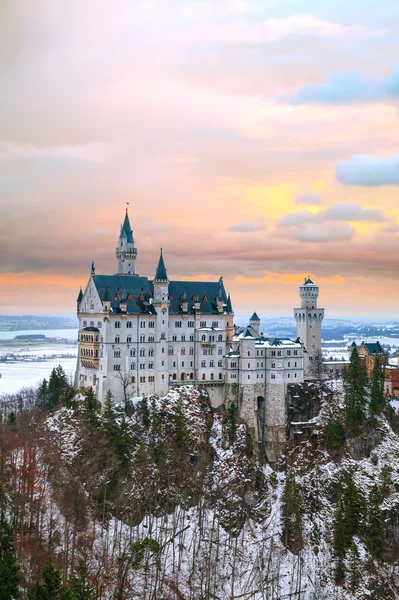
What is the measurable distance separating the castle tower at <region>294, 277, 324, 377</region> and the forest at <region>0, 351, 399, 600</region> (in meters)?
8.54

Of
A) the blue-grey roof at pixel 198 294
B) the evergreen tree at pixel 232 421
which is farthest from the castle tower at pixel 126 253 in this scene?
the evergreen tree at pixel 232 421

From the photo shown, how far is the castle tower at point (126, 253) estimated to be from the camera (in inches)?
4407

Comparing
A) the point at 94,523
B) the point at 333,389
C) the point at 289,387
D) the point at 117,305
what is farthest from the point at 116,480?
the point at 333,389

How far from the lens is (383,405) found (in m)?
105

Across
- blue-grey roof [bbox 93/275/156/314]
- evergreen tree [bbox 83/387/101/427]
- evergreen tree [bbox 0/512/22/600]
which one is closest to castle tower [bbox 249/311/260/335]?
blue-grey roof [bbox 93/275/156/314]

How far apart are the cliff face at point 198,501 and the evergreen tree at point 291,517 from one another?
21 centimetres

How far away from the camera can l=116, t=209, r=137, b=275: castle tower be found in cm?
11194

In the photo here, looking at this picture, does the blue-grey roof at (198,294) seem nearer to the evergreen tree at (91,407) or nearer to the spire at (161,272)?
the spire at (161,272)

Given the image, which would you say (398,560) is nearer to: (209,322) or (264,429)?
(264,429)

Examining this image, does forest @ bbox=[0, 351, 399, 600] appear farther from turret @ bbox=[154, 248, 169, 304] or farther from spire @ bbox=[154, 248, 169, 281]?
spire @ bbox=[154, 248, 169, 281]

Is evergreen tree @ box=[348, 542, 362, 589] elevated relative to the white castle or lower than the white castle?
lower

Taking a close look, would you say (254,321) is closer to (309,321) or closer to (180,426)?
(309,321)

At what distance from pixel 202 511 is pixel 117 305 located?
34.0 m

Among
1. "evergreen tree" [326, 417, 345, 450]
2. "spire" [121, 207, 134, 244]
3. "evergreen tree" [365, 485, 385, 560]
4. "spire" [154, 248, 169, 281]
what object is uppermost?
"spire" [121, 207, 134, 244]
